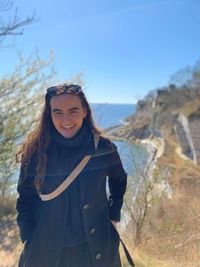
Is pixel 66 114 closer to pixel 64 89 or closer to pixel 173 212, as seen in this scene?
pixel 64 89

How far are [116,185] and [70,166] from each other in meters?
0.34

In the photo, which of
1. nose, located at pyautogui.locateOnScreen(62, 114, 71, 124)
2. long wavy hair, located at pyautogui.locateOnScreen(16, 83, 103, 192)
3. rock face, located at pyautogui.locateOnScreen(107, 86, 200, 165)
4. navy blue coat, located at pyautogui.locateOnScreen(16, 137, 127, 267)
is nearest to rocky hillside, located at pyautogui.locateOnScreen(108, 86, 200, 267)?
rock face, located at pyautogui.locateOnScreen(107, 86, 200, 165)

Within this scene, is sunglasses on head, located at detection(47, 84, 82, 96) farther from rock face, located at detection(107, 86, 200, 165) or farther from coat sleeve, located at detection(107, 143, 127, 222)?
rock face, located at detection(107, 86, 200, 165)

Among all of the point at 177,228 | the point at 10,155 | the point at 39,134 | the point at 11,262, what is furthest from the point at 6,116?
the point at 39,134

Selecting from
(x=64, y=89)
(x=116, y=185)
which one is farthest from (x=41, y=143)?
(x=116, y=185)

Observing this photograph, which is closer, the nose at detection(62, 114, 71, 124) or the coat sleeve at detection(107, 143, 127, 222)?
the nose at detection(62, 114, 71, 124)

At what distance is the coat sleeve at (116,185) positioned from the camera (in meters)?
1.77

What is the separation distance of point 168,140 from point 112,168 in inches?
1237

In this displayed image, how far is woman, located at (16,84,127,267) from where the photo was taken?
Result: 1.62m

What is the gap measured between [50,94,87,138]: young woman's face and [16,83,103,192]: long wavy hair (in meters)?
0.06

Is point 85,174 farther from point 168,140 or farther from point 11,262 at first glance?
point 168,140

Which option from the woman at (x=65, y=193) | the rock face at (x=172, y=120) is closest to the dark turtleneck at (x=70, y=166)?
the woman at (x=65, y=193)

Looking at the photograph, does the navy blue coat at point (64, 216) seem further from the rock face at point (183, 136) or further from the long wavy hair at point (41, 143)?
the rock face at point (183, 136)

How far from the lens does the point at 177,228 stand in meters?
6.24
